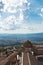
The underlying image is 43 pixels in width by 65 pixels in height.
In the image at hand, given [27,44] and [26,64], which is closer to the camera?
[26,64]

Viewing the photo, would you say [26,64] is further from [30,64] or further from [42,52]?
→ [42,52]

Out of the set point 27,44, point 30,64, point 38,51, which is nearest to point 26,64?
point 30,64

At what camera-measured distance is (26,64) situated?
23.4 ft

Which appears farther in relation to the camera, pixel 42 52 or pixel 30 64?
pixel 42 52

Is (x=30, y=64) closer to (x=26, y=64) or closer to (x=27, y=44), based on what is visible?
(x=26, y=64)

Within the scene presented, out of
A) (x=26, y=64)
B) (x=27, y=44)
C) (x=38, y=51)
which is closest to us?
(x=26, y=64)

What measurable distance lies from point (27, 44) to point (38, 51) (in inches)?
104

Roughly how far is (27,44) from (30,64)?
12874mm

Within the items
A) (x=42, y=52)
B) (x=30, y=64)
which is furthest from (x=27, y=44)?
(x=30, y=64)

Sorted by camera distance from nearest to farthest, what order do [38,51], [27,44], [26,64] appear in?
[26,64], [38,51], [27,44]

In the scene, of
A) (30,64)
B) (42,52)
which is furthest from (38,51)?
(30,64)

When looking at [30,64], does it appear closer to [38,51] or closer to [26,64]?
[26,64]

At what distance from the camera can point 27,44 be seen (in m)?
20.0

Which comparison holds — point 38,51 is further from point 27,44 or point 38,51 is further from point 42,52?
point 27,44
